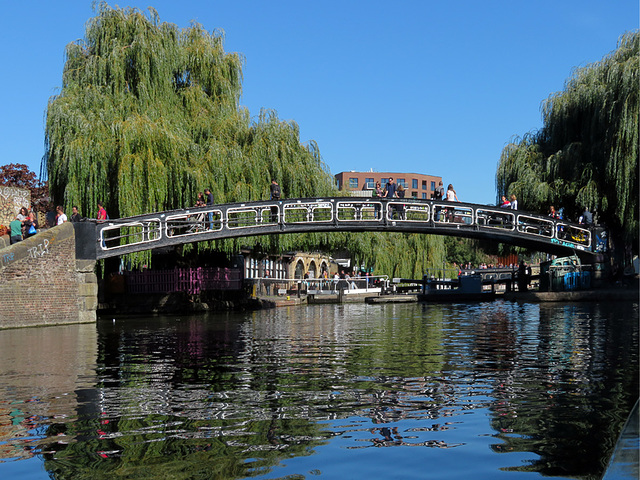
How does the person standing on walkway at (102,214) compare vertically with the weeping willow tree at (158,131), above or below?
below

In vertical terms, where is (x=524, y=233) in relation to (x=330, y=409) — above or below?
above

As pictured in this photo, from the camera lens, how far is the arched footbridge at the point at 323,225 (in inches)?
837

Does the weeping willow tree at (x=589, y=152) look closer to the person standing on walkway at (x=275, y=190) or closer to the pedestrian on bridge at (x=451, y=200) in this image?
the pedestrian on bridge at (x=451, y=200)

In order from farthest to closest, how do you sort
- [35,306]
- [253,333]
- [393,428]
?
→ [35,306]
[253,333]
[393,428]

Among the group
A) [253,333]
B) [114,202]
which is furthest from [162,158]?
[253,333]

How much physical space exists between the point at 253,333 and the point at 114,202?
31.8 ft

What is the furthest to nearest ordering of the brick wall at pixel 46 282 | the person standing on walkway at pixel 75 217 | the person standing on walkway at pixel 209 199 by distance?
the person standing on walkway at pixel 209 199 < the person standing on walkway at pixel 75 217 < the brick wall at pixel 46 282

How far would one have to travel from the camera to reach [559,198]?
26719mm

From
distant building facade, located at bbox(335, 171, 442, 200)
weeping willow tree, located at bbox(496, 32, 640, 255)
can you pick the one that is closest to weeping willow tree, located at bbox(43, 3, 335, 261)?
weeping willow tree, located at bbox(496, 32, 640, 255)

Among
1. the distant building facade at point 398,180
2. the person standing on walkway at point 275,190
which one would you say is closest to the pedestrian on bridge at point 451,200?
the person standing on walkway at point 275,190

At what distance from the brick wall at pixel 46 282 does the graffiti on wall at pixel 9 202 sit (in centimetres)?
909

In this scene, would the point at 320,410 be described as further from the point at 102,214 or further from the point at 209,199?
the point at 209,199

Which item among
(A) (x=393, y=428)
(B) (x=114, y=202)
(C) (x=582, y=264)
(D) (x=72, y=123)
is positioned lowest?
(A) (x=393, y=428)

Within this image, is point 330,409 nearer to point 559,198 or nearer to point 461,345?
point 461,345
